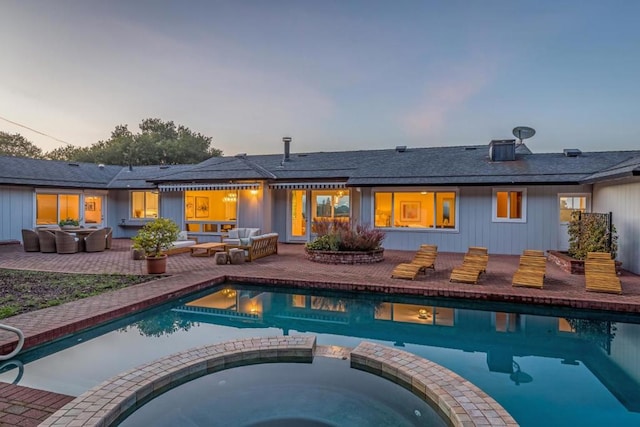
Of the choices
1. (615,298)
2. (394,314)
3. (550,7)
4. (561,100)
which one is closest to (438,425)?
(394,314)

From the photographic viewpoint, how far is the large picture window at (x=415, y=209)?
1554 centimetres

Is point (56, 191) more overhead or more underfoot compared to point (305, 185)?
more underfoot

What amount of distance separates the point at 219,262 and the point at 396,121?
13734 mm

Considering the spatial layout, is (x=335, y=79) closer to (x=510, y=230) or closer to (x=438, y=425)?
(x=510, y=230)

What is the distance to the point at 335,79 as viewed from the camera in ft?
56.9

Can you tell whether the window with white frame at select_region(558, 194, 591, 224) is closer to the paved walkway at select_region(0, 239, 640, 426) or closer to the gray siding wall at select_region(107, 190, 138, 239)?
the paved walkway at select_region(0, 239, 640, 426)

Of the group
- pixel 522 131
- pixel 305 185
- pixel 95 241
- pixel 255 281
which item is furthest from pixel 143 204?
pixel 522 131

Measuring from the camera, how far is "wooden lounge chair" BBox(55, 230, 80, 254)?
14430mm

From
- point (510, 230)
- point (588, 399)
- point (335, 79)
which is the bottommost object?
point (588, 399)

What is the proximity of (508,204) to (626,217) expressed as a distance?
14.0ft

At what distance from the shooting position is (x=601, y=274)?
8.94 metres

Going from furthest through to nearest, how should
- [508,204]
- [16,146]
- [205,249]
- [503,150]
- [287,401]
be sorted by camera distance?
[16,146] < [503,150] < [508,204] < [205,249] < [287,401]

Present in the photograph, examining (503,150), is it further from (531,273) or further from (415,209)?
(531,273)

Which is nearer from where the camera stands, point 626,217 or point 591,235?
point 626,217
